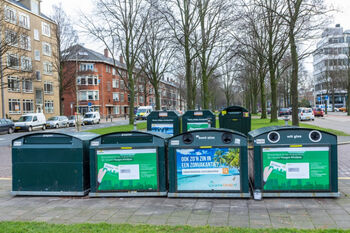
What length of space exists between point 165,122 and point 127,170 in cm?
568

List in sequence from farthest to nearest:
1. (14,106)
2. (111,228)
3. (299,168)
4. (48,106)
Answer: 1. (48,106)
2. (14,106)
3. (299,168)
4. (111,228)

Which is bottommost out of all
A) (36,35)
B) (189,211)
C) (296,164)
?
(189,211)

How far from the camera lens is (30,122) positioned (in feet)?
104

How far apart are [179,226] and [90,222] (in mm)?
1374

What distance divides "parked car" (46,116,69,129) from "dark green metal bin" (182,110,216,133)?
A: 91.4ft

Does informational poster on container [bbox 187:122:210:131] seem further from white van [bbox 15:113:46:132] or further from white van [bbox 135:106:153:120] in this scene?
white van [bbox 135:106:153:120]

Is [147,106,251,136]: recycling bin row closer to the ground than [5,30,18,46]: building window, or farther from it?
closer to the ground

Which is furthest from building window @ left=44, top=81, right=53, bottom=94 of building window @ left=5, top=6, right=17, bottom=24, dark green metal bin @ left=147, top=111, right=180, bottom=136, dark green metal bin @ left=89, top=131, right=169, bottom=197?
dark green metal bin @ left=89, top=131, right=169, bottom=197

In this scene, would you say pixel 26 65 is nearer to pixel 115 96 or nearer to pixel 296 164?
pixel 296 164

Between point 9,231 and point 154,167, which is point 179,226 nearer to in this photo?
point 154,167

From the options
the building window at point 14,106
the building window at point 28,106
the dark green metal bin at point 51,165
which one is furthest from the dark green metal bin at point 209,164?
the building window at point 28,106

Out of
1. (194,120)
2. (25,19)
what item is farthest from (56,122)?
(194,120)

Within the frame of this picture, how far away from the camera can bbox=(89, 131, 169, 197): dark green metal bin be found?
6.04 metres

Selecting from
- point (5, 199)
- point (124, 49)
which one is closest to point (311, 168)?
point (5, 199)
